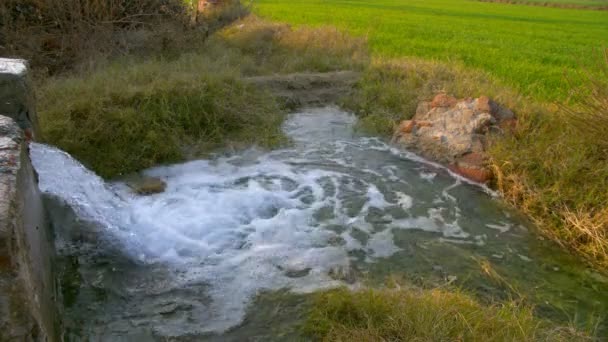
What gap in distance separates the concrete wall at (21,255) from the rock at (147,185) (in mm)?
1637

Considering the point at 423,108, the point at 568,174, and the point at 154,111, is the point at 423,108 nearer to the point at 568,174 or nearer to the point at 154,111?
the point at 568,174

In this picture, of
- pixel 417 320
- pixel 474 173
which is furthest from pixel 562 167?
pixel 417 320

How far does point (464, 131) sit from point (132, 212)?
4.31 metres

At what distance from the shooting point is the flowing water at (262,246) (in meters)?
3.80

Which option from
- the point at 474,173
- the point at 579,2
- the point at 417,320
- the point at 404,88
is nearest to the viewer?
the point at 417,320

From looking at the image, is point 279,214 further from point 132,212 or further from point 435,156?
point 435,156

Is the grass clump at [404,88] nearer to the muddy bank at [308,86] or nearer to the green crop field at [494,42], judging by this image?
the muddy bank at [308,86]

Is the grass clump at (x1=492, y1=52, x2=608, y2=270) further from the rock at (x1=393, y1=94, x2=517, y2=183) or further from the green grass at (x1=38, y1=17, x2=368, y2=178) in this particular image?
the green grass at (x1=38, y1=17, x2=368, y2=178)

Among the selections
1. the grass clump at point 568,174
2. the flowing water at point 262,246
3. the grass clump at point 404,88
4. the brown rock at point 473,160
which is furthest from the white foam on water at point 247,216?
the grass clump at point 404,88

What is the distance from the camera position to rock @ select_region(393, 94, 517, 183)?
653 centimetres

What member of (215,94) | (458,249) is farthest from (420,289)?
(215,94)

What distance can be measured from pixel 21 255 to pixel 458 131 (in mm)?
5758

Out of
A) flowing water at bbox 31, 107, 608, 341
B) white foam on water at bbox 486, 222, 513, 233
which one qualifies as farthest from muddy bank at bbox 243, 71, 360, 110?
white foam on water at bbox 486, 222, 513, 233

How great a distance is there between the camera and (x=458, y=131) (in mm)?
6852
